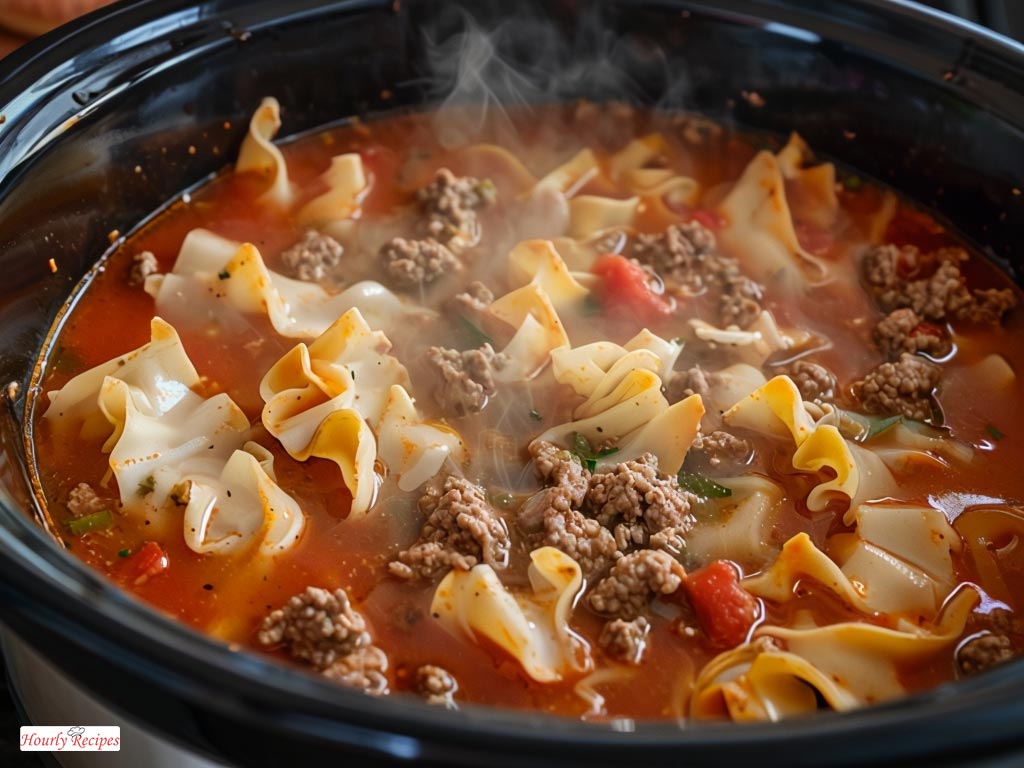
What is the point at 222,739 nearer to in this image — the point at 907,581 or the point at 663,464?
the point at 663,464

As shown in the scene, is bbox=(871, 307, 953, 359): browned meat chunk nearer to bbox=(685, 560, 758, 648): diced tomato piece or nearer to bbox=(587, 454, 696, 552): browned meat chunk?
bbox=(587, 454, 696, 552): browned meat chunk

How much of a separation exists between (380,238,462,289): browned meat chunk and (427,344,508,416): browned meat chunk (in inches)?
18.2

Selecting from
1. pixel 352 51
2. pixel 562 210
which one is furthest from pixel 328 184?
pixel 562 210

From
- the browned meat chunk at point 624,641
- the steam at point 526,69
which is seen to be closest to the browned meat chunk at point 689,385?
the browned meat chunk at point 624,641

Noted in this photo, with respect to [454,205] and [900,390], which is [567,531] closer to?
[900,390]

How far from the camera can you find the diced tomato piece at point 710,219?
5059 millimetres

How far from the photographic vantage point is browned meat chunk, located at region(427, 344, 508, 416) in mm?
4066

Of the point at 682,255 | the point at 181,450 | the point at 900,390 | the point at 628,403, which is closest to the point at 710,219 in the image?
the point at 682,255

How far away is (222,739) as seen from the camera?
241 centimetres

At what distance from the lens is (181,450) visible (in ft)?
12.6

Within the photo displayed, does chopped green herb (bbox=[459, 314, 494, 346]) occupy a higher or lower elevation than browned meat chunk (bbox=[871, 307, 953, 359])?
higher

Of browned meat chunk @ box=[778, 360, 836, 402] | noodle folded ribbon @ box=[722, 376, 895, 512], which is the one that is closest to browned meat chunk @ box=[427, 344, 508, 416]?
noodle folded ribbon @ box=[722, 376, 895, 512]

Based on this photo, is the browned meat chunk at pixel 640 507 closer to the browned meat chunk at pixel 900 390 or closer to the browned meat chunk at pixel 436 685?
the browned meat chunk at pixel 436 685

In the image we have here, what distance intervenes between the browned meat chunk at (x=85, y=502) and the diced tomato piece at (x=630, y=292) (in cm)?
203
